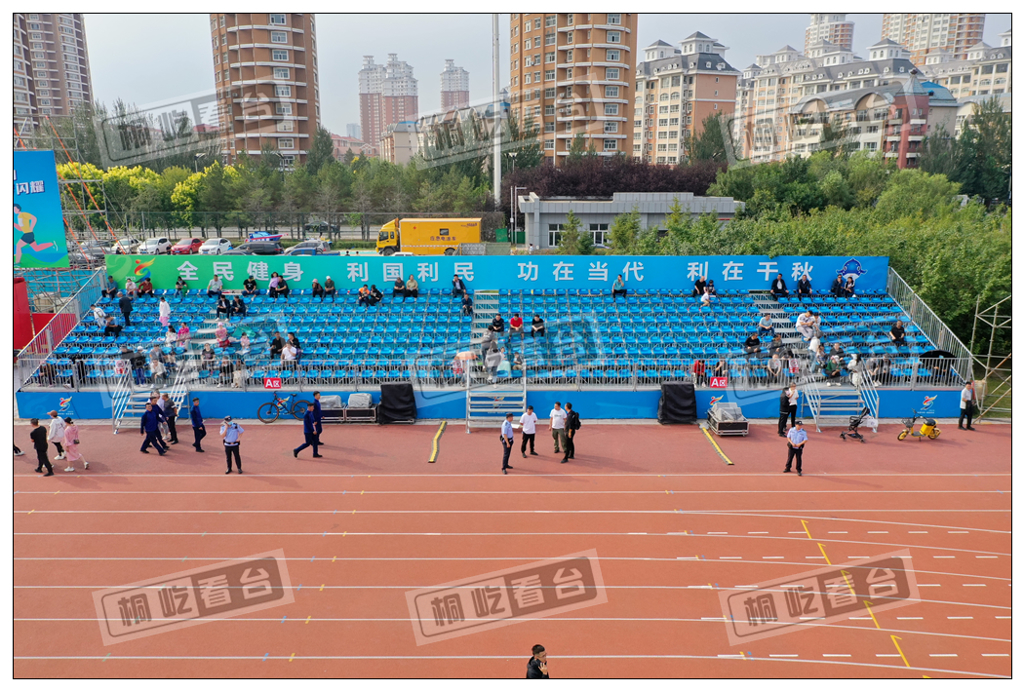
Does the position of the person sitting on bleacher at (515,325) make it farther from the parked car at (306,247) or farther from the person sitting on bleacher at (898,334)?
the parked car at (306,247)

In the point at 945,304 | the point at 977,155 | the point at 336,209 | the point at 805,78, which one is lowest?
the point at 945,304

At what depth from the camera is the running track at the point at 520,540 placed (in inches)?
325

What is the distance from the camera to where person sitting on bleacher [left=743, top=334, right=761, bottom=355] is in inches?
747

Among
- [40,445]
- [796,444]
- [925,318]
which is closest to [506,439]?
[796,444]

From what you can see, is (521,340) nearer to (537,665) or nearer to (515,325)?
(515,325)

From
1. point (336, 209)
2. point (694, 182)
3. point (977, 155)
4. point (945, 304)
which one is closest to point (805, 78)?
point (977, 155)

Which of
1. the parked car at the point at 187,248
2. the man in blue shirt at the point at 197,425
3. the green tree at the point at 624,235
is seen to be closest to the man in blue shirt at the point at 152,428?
the man in blue shirt at the point at 197,425

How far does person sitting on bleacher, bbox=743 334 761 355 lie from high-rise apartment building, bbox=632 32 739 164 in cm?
7593

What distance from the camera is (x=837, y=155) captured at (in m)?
59.8

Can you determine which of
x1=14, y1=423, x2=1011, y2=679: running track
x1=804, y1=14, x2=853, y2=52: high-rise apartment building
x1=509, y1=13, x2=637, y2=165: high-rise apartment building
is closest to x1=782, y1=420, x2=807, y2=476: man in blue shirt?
x1=14, y1=423, x2=1011, y2=679: running track

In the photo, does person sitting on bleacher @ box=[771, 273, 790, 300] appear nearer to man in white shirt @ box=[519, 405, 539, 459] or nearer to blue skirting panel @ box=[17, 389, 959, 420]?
blue skirting panel @ box=[17, 389, 959, 420]

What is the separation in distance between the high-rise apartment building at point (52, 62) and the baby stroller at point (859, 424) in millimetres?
100735

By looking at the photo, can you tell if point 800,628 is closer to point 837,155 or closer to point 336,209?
point 336,209

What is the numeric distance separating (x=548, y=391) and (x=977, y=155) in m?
60.8
